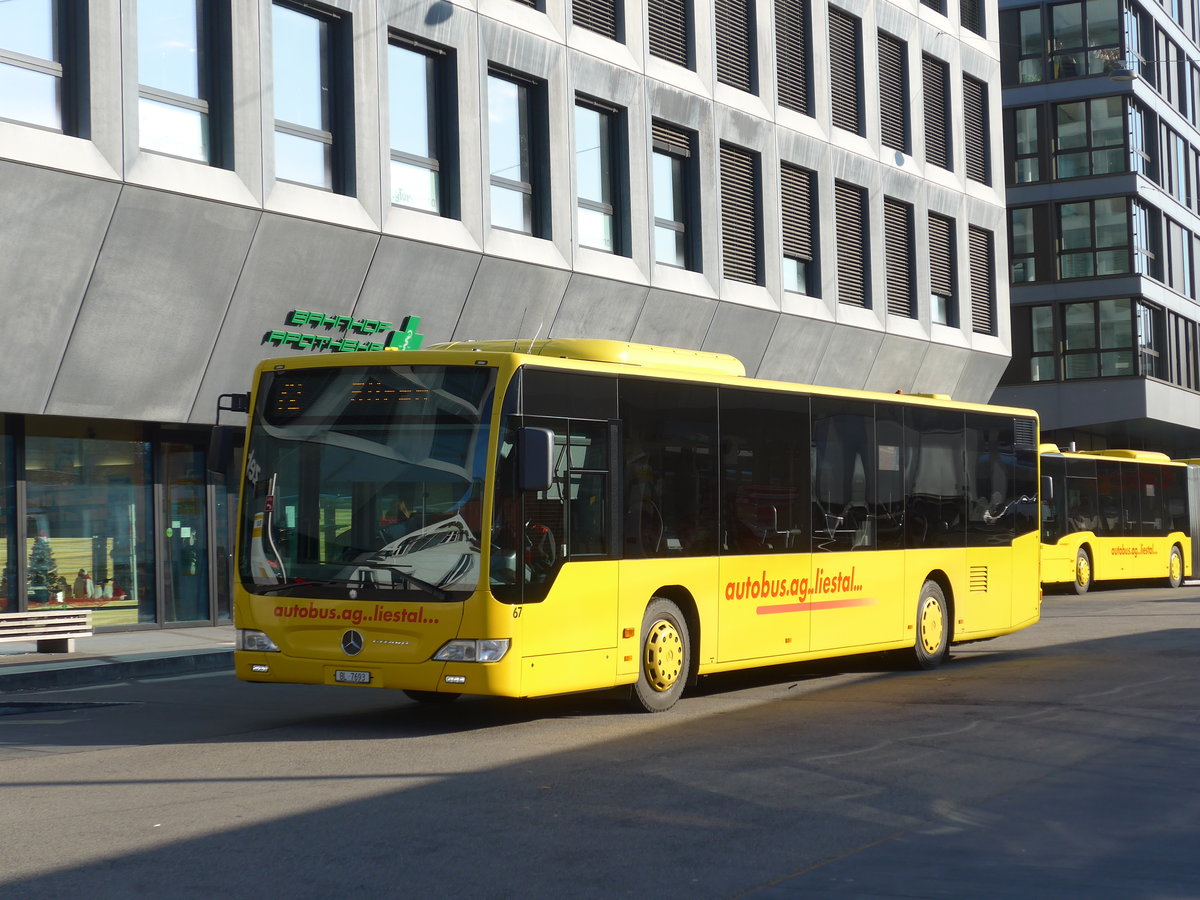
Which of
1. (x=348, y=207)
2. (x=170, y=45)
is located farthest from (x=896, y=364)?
(x=170, y=45)

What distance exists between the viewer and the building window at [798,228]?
96.7ft

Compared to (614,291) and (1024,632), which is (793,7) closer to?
(614,291)

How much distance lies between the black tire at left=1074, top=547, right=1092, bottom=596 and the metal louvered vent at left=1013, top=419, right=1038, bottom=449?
15.5 m

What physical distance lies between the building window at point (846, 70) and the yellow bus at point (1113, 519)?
25.6 ft

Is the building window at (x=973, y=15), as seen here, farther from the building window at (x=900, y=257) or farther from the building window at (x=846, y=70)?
the building window at (x=900, y=257)

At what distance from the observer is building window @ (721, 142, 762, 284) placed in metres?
27.9

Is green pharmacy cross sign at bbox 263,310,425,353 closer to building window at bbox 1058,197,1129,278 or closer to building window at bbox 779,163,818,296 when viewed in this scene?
building window at bbox 779,163,818,296

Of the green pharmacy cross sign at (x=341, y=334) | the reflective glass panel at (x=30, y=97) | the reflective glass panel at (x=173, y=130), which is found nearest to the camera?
the reflective glass panel at (x=30, y=97)

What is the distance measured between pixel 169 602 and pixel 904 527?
11.0m

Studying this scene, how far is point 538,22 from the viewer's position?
78.1 ft

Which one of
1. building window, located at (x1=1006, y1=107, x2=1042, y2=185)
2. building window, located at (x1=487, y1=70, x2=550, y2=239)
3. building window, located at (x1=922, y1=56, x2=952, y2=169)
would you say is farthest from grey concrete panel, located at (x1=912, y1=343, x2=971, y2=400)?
building window, located at (x1=1006, y1=107, x2=1042, y2=185)

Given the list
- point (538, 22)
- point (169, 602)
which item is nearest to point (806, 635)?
point (169, 602)

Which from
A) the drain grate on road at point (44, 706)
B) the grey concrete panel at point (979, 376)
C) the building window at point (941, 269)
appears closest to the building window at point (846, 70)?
the building window at point (941, 269)

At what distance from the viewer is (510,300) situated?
78.0ft
